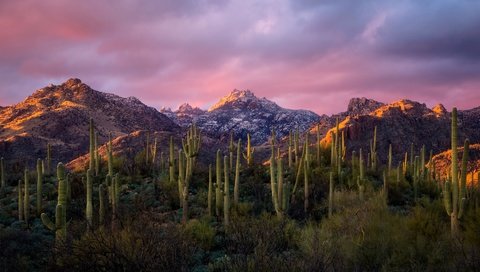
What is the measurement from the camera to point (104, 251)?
30.1ft

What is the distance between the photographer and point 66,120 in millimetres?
79062

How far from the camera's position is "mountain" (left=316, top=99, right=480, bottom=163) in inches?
2835

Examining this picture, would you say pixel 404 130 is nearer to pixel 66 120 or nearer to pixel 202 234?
pixel 66 120

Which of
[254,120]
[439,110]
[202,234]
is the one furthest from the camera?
[254,120]

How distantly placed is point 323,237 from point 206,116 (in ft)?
522

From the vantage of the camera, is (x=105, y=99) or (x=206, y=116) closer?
(x=105, y=99)

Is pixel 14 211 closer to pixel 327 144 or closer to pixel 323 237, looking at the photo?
pixel 323 237

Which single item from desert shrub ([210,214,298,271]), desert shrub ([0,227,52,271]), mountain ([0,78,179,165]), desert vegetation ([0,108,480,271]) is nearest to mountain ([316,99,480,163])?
mountain ([0,78,179,165])

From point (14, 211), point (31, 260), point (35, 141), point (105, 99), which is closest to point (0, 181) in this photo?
point (14, 211)

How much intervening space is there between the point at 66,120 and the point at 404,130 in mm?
54978

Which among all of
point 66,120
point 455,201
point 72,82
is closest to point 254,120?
point 72,82

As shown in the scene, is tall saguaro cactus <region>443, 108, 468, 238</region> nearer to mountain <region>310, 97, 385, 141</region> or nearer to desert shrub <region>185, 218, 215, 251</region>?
desert shrub <region>185, 218, 215, 251</region>

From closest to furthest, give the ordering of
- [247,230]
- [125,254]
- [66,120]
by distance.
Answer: [125,254] < [247,230] < [66,120]

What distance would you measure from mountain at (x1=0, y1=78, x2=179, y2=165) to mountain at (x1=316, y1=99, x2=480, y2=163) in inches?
1498
